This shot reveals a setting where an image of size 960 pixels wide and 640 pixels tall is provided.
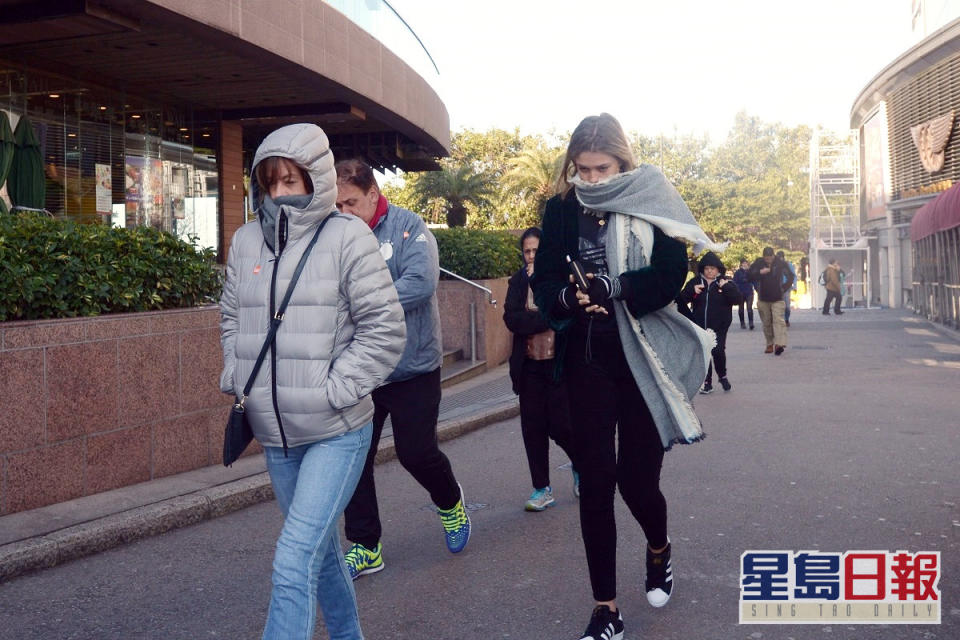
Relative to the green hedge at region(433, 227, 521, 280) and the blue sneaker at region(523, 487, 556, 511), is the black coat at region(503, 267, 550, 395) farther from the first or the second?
the green hedge at region(433, 227, 521, 280)

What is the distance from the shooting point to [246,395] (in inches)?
121

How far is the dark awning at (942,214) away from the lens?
19.9 meters

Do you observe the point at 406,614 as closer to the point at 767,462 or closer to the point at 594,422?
the point at 594,422

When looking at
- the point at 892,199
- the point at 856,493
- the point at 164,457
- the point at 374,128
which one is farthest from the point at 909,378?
the point at 892,199

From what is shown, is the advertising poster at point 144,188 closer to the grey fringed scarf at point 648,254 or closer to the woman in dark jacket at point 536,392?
the woman in dark jacket at point 536,392

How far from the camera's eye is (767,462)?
7.33 metres

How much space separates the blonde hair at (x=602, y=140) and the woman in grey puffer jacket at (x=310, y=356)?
0.99 meters

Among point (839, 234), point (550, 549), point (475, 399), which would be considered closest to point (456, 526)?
point (550, 549)

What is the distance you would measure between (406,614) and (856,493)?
3331mm

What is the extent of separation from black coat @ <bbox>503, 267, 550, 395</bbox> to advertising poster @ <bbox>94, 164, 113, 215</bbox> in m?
11.6

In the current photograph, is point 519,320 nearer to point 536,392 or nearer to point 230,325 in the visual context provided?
point 536,392

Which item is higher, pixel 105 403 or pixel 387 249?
pixel 387 249

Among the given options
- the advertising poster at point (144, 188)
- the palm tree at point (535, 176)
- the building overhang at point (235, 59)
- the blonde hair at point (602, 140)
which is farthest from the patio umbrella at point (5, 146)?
the palm tree at point (535, 176)

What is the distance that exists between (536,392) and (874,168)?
3906cm
